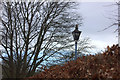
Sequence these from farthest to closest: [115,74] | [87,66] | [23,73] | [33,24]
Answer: [33,24]
[23,73]
[87,66]
[115,74]

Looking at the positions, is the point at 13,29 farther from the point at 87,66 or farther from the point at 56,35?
the point at 87,66

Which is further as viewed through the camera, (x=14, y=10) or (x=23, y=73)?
(x=14, y=10)

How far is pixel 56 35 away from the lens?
1667 centimetres

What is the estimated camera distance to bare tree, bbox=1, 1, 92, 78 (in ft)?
51.8

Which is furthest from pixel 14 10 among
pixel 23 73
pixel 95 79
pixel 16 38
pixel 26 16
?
pixel 95 79

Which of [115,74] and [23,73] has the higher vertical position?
[115,74]

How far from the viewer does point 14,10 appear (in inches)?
646

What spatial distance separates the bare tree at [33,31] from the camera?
1577cm

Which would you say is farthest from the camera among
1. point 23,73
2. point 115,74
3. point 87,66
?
point 23,73

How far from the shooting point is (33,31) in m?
16.5

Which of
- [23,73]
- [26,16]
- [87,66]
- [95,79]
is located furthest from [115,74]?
[26,16]

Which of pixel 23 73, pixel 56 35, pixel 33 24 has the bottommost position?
pixel 23 73

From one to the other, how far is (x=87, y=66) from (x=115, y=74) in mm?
1137

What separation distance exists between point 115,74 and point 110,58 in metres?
1.36
